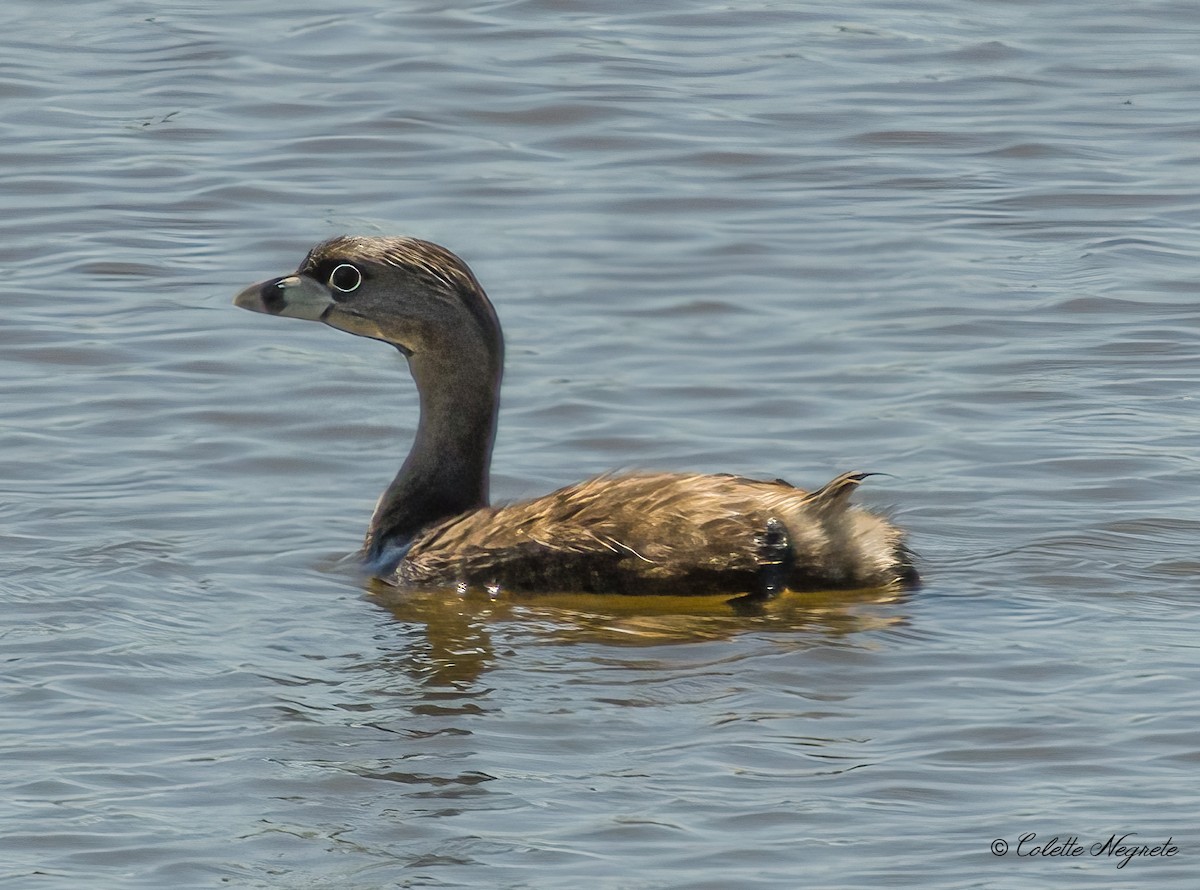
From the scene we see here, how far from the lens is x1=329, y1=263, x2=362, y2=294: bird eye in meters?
9.91

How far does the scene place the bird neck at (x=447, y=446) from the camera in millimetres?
9836

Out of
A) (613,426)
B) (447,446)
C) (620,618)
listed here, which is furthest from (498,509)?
(613,426)

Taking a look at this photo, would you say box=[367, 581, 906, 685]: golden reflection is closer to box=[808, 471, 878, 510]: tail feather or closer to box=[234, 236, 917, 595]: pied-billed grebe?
box=[234, 236, 917, 595]: pied-billed grebe

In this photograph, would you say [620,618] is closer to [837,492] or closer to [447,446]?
[837,492]

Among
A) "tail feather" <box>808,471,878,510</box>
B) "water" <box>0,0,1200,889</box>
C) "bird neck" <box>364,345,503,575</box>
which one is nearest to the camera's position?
"water" <box>0,0,1200,889</box>

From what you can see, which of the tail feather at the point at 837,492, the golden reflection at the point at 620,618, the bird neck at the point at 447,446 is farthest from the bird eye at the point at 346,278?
the tail feather at the point at 837,492

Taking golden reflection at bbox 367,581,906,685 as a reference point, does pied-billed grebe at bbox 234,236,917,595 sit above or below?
above

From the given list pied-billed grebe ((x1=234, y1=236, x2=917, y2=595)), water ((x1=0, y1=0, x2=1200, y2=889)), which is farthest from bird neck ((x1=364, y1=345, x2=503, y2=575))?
water ((x1=0, y1=0, x2=1200, y2=889))

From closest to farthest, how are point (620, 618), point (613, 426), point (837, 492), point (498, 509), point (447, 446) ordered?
point (837, 492) → point (620, 618) → point (498, 509) → point (447, 446) → point (613, 426)

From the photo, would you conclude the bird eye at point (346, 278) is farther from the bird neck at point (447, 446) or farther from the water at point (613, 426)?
the water at point (613, 426)

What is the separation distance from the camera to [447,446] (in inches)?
389

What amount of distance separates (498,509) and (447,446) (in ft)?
1.47

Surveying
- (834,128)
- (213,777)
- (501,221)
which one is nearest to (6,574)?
(213,777)

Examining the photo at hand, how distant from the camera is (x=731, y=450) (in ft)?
35.8
